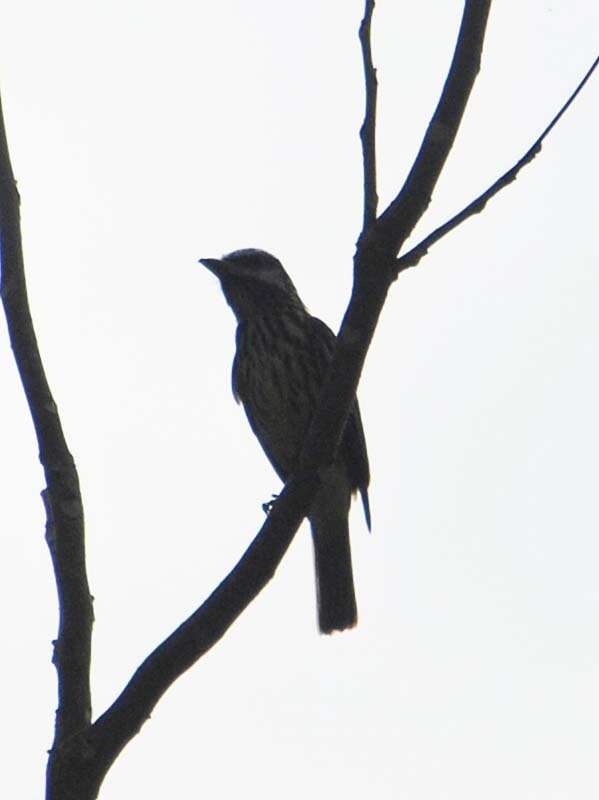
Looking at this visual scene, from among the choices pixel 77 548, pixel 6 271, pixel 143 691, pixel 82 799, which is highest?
pixel 6 271

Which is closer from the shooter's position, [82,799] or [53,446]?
[82,799]

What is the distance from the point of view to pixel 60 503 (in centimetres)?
331

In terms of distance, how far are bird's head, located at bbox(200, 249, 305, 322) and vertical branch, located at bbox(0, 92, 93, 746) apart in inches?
165

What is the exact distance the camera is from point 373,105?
3418mm

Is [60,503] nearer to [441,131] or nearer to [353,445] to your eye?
[441,131]

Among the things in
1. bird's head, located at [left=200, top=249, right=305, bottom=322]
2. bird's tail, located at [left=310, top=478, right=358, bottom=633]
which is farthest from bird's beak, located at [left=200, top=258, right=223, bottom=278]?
bird's tail, located at [left=310, top=478, right=358, bottom=633]

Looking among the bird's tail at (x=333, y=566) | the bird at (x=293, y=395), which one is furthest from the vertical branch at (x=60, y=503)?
the bird's tail at (x=333, y=566)

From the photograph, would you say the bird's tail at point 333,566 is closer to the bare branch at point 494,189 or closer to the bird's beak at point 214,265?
the bird's beak at point 214,265

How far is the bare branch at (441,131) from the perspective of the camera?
3271 mm

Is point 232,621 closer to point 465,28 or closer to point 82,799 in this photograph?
point 82,799

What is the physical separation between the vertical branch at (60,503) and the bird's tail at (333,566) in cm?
411

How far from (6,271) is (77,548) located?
2.32 feet

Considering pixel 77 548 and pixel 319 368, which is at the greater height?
pixel 319 368

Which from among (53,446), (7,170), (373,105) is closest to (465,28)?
(373,105)
